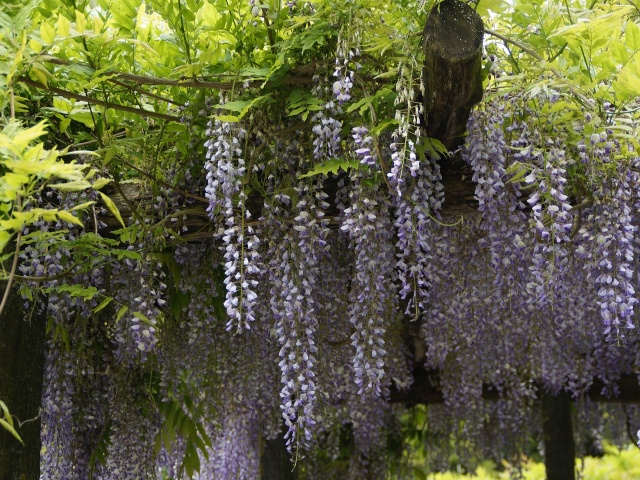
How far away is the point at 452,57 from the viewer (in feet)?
7.61

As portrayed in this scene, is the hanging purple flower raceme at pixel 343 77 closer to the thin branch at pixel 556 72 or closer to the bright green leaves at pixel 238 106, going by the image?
the bright green leaves at pixel 238 106

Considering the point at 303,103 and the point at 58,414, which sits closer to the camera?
the point at 303,103

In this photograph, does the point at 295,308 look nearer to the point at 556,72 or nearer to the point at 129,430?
the point at 556,72

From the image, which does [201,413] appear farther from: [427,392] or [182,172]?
[427,392]

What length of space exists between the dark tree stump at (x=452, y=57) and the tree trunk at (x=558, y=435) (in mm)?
4610

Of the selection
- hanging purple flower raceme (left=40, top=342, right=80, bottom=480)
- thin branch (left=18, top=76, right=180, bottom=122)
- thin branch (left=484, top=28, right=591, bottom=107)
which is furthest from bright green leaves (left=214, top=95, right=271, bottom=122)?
hanging purple flower raceme (left=40, top=342, right=80, bottom=480)

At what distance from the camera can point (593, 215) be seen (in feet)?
9.31

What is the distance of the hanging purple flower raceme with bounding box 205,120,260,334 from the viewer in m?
2.75

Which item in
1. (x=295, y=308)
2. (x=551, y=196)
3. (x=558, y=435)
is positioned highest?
(x=551, y=196)

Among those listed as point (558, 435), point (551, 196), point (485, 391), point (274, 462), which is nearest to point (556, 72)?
point (551, 196)

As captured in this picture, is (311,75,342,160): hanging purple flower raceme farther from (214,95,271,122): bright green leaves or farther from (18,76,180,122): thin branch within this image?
(18,76,180,122): thin branch

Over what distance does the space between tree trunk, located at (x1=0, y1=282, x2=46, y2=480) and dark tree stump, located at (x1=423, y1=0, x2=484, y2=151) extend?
1589mm

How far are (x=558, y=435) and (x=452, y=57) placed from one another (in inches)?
200

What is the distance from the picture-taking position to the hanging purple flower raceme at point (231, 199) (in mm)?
2750
